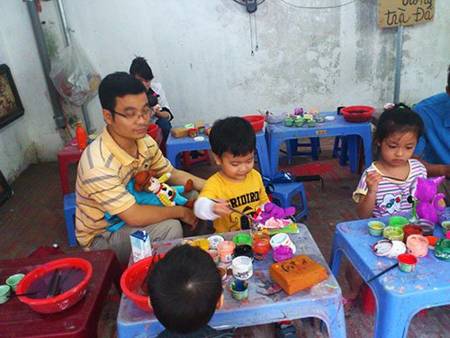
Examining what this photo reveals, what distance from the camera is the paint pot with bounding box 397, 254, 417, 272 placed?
4.55 feet

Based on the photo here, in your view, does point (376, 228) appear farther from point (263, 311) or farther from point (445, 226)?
point (263, 311)

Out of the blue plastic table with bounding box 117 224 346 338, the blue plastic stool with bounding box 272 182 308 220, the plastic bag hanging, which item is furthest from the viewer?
the plastic bag hanging

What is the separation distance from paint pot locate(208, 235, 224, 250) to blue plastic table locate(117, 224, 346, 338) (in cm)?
28

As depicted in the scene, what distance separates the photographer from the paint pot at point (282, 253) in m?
1.51

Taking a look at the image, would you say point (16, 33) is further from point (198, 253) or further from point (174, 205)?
point (198, 253)

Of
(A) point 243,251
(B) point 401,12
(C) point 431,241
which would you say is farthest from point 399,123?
(B) point 401,12

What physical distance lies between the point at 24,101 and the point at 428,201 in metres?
4.92

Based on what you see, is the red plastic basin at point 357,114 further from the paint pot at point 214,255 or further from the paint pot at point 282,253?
the paint pot at point 214,255

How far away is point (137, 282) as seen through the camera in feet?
4.74

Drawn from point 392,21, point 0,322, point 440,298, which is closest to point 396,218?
point 440,298

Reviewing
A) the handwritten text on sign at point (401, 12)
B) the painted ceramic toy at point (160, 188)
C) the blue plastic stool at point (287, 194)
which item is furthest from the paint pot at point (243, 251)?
the handwritten text on sign at point (401, 12)

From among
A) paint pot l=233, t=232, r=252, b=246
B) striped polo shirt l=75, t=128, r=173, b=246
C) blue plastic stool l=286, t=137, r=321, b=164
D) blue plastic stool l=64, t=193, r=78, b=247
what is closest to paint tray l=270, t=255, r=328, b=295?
paint pot l=233, t=232, r=252, b=246

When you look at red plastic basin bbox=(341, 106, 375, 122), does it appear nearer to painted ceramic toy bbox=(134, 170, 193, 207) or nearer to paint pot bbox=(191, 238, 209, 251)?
painted ceramic toy bbox=(134, 170, 193, 207)

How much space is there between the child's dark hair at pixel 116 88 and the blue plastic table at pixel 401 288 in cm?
136
